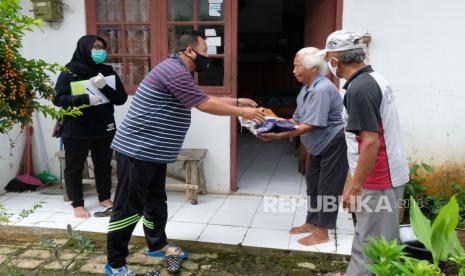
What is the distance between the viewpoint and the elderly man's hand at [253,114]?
3.07 metres

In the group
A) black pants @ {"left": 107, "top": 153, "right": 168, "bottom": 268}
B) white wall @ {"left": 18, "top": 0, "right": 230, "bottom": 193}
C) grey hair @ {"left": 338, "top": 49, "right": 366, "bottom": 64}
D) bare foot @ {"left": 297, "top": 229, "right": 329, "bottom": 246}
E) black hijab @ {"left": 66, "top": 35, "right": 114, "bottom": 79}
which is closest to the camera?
grey hair @ {"left": 338, "top": 49, "right": 366, "bottom": 64}

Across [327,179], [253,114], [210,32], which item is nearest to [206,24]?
[210,32]

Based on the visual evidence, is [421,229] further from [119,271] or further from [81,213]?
[81,213]

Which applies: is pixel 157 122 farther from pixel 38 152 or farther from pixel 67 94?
pixel 38 152

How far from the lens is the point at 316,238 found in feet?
12.0

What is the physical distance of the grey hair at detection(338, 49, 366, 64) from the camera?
100 inches

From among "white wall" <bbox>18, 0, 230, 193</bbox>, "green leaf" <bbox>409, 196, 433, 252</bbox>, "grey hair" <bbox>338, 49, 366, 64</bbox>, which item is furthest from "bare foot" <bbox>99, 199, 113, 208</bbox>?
"green leaf" <bbox>409, 196, 433, 252</bbox>

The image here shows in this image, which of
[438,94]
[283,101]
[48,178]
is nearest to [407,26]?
[438,94]

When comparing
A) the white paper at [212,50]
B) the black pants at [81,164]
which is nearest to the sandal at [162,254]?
the black pants at [81,164]

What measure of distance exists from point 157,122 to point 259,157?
3858 millimetres

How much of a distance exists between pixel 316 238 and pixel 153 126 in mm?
1686

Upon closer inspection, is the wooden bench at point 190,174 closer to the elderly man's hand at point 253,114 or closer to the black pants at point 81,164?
the black pants at point 81,164

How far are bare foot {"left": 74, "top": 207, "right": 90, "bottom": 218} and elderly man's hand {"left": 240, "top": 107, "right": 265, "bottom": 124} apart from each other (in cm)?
207

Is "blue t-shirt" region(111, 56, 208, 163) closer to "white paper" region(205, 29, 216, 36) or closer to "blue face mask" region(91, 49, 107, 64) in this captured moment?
"blue face mask" region(91, 49, 107, 64)
